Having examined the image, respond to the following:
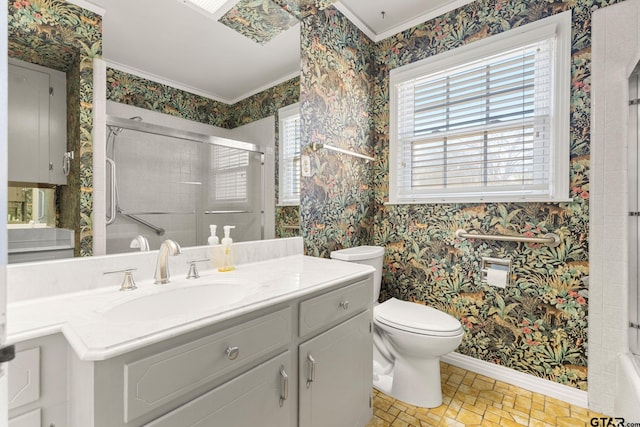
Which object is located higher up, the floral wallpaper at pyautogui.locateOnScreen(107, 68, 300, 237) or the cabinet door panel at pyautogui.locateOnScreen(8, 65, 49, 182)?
the floral wallpaper at pyautogui.locateOnScreen(107, 68, 300, 237)

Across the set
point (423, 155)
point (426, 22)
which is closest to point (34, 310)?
point (423, 155)

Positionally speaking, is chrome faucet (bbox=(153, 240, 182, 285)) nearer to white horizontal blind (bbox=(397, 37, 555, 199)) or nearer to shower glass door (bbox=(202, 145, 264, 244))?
shower glass door (bbox=(202, 145, 264, 244))

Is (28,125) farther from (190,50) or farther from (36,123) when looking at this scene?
(190,50)

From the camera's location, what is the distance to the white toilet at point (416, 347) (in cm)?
162

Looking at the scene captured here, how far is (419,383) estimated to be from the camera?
172cm

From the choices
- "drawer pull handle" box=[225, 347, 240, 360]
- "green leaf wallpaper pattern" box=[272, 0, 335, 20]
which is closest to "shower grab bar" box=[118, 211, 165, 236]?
"drawer pull handle" box=[225, 347, 240, 360]

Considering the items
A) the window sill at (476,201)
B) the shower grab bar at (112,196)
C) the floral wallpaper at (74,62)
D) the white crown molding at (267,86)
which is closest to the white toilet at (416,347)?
the window sill at (476,201)

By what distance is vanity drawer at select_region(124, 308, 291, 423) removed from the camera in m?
0.70

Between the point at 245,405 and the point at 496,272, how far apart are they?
165cm

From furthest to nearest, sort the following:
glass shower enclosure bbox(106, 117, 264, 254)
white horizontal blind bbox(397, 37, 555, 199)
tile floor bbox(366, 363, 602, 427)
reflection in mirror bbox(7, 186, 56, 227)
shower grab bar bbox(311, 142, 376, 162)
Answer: shower grab bar bbox(311, 142, 376, 162) → white horizontal blind bbox(397, 37, 555, 199) → tile floor bbox(366, 363, 602, 427) → glass shower enclosure bbox(106, 117, 264, 254) → reflection in mirror bbox(7, 186, 56, 227)

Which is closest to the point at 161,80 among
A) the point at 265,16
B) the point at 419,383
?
the point at 265,16

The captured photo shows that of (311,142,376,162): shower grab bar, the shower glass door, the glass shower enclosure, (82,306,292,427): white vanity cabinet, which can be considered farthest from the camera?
(311,142,376,162): shower grab bar

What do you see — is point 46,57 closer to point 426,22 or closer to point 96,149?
point 96,149

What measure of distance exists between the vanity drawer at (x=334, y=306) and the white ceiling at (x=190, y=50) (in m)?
1.06
